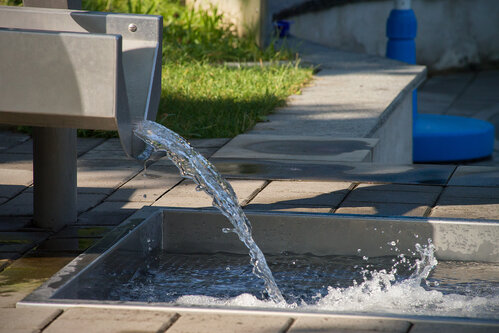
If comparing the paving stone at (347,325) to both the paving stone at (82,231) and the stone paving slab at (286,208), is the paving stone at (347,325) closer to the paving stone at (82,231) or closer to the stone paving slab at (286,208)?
the paving stone at (82,231)

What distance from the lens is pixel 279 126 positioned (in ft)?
18.9

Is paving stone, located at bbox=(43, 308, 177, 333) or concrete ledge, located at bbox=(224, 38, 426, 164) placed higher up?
paving stone, located at bbox=(43, 308, 177, 333)

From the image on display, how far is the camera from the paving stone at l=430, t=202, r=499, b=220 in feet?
12.3

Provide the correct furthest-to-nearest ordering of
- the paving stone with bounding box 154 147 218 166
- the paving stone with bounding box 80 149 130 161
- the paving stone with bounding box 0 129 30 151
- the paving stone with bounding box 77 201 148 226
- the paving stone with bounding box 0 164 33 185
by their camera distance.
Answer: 1. the paving stone with bounding box 0 129 30 151
2. the paving stone with bounding box 80 149 130 161
3. the paving stone with bounding box 154 147 218 166
4. the paving stone with bounding box 0 164 33 185
5. the paving stone with bounding box 77 201 148 226

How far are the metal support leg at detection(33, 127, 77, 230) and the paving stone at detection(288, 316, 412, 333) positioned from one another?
1.51 metres

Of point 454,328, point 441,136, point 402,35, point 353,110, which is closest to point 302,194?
point 454,328

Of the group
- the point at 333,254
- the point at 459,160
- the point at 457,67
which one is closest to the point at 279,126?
the point at 333,254

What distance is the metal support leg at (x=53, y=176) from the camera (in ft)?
11.6

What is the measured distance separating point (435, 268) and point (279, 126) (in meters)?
2.56

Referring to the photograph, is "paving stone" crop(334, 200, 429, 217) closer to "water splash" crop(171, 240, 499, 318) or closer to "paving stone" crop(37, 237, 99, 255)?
"water splash" crop(171, 240, 499, 318)

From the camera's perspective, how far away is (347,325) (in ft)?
7.63

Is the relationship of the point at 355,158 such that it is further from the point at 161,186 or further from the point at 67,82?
the point at 67,82

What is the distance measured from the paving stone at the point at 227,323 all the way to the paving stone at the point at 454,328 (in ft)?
1.17

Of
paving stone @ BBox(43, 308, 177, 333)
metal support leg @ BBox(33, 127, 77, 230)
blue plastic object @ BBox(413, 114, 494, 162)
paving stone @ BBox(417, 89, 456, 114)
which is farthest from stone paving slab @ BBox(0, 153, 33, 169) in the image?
paving stone @ BBox(417, 89, 456, 114)
